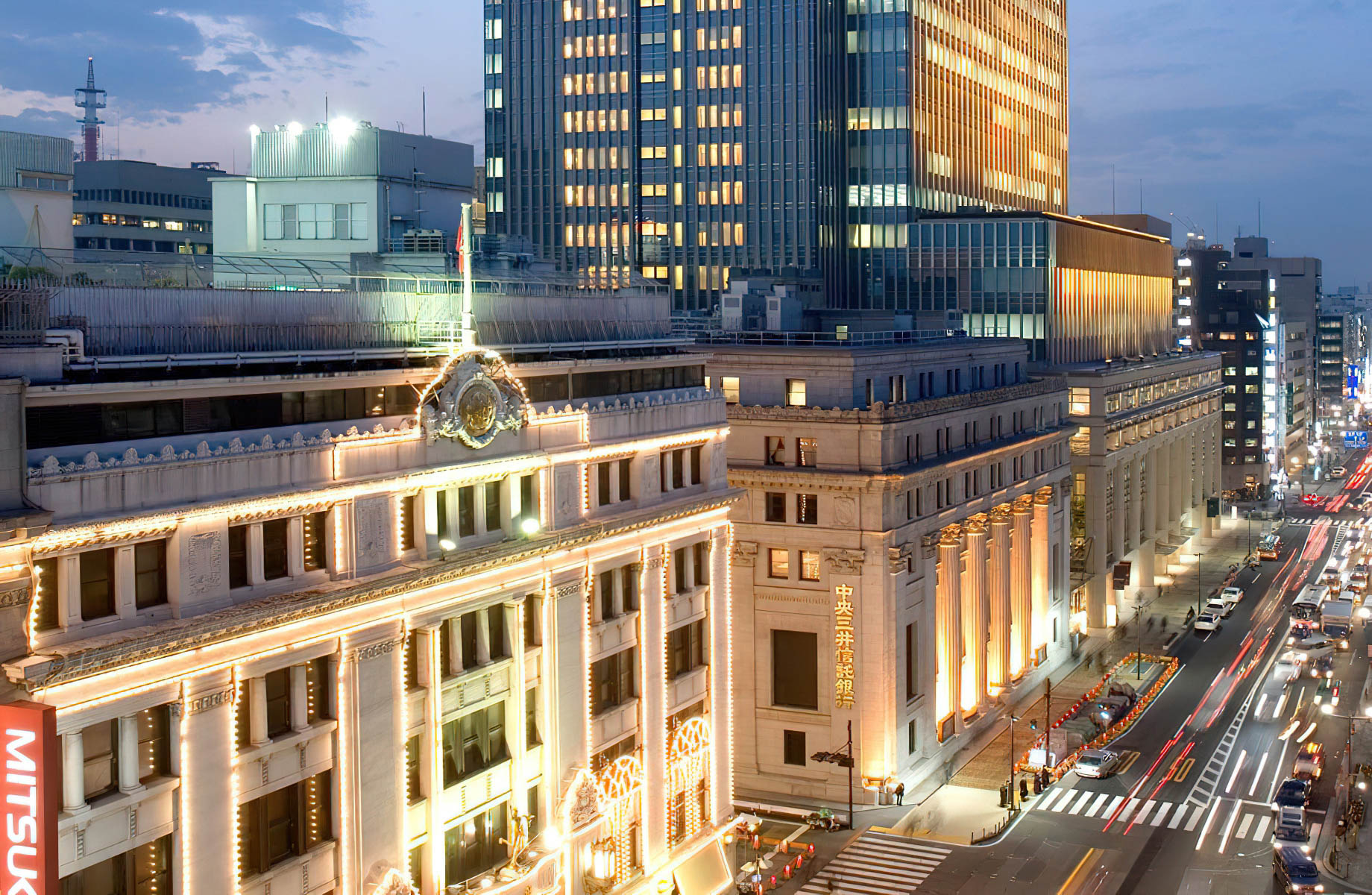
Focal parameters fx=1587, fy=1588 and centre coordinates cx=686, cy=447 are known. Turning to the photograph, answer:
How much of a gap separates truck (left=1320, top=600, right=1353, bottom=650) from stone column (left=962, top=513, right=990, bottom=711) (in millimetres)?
45365

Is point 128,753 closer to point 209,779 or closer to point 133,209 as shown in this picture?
point 209,779

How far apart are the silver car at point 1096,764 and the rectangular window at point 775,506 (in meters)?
25.7

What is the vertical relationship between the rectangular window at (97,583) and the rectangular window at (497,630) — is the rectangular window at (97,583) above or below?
above

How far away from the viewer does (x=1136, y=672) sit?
129 meters

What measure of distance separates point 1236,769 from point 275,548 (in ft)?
247

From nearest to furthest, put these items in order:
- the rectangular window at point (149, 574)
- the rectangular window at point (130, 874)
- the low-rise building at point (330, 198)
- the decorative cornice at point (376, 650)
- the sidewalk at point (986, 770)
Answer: the rectangular window at point (130, 874) → the rectangular window at point (149, 574) → the decorative cornice at point (376, 650) → the low-rise building at point (330, 198) → the sidewalk at point (986, 770)

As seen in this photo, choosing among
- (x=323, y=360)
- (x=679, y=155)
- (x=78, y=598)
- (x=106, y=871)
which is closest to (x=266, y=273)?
(x=323, y=360)

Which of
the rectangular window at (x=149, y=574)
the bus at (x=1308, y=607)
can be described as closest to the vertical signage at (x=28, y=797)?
the rectangular window at (x=149, y=574)

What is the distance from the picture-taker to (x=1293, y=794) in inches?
3585

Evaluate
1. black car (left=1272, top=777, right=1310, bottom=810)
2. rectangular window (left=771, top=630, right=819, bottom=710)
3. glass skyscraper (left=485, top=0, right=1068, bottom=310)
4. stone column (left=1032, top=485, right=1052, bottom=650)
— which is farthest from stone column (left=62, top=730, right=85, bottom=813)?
glass skyscraper (left=485, top=0, right=1068, bottom=310)

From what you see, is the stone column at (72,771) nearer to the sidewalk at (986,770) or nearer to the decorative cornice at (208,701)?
the decorative cornice at (208,701)

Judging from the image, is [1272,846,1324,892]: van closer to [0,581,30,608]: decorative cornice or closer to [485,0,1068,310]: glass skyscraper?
[0,581,30,608]: decorative cornice

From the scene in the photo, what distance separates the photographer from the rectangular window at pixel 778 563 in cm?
9650

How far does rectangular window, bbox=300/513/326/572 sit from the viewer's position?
162 feet
